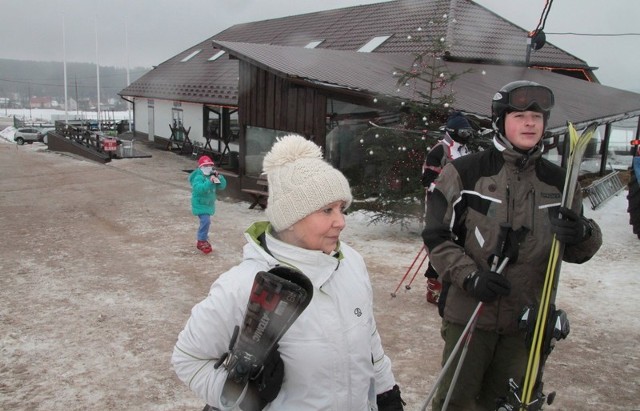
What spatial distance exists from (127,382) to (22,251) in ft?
15.3

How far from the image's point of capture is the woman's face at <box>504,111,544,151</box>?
279cm

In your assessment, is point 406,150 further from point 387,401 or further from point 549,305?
point 387,401

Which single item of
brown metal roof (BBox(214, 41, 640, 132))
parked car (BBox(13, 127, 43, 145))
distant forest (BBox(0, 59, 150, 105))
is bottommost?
parked car (BBox(13, 127, 43, 145))

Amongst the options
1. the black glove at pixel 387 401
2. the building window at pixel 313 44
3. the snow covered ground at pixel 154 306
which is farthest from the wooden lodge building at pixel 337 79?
the black glove at pixel 387 401

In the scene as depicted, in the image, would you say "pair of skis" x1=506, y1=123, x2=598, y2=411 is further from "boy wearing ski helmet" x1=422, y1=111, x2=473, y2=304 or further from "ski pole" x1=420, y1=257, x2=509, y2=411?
"boy wearing ski helmet" x1=422, y1=111, x2=473, y2=304

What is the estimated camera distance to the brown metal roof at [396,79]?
10.0 m

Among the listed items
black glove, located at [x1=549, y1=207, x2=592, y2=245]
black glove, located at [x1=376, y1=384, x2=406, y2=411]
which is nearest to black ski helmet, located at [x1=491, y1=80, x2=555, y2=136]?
black glove, located at [x1=549, y1=207, x2=592, y2=245]

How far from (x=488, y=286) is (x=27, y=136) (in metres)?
44.1

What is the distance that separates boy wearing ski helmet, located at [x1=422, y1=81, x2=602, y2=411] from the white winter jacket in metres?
0.97

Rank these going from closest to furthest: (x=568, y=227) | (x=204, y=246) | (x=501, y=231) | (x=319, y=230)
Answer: (x=319, y=230)
(x=568, y=227)
(x=501, y=231)
(x=204, y=246)

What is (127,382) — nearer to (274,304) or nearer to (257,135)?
(274,304)

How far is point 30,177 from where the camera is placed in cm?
1538

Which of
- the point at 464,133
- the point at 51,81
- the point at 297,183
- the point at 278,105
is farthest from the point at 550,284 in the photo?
the point at 51,81

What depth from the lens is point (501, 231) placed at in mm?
2686
